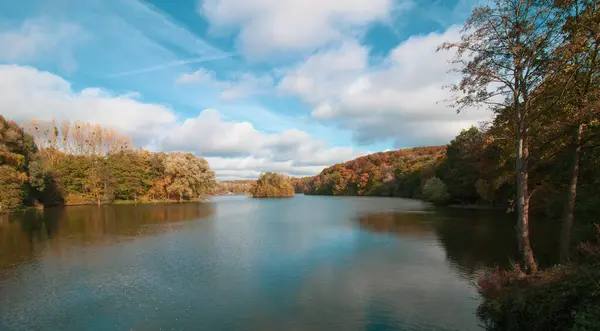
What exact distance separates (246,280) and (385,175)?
10518 cm

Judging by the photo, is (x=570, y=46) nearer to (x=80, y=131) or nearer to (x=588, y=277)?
(x=588, y=277)

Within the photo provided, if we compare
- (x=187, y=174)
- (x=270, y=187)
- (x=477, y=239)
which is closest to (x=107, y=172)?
(x=187, y=174)

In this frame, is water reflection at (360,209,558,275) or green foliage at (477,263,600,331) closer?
green foliage at (477,263,600,331)

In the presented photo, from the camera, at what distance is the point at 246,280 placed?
15203mm

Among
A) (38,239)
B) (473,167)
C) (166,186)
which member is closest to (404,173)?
(473,167)

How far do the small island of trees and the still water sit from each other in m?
87.8

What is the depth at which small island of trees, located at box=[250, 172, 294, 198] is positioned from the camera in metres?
115

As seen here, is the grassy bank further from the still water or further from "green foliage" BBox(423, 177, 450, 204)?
"green foliage" BBox(423, 177, 450, 204)

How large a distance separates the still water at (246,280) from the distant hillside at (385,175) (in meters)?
58.7

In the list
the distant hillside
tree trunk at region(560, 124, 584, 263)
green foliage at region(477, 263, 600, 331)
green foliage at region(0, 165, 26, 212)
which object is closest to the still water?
green foliage at region(477, 263, 600, 331)

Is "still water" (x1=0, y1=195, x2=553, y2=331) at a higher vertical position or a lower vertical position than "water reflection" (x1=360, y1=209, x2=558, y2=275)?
higher

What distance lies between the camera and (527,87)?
11.7 m

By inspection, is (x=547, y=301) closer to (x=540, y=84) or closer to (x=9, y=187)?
(x=540, y=84)

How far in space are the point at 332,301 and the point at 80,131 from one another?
86.3m
